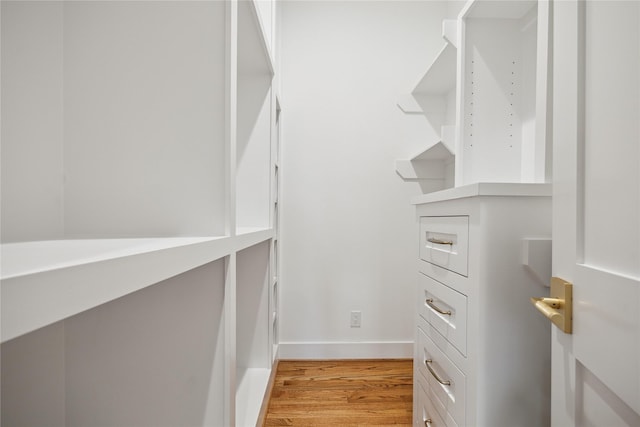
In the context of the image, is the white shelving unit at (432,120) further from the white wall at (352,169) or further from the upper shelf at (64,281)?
the upper shelf at (64,281)

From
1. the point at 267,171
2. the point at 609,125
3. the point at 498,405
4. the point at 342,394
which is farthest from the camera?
the point at 342,394

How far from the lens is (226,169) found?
0.65 m

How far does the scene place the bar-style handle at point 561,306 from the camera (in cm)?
52

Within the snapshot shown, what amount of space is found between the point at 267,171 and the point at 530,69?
109 cm

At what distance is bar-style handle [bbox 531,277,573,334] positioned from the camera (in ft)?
1.69

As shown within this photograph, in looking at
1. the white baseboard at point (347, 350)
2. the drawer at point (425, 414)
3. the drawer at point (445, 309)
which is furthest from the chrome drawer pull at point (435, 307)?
the white baseboard at point (347, 350)

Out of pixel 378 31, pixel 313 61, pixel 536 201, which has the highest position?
pixel 378 31

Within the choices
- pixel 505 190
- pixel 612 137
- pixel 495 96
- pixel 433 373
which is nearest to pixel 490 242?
pixel 505 190

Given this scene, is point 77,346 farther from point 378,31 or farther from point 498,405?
point 378,31

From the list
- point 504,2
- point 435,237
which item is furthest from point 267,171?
point 504,2

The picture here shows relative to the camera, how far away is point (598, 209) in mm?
460

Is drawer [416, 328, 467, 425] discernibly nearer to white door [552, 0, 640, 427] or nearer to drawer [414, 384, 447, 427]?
drawer [414, 384, 447, 427]

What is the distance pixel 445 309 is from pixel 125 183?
904 mm

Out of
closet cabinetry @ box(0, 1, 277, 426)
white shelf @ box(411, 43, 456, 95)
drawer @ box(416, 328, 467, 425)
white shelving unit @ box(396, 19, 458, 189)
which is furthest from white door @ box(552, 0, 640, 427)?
white shelving unit @ box(396, 19, 458, 189)
